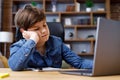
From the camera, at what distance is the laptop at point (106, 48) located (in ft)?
3.10

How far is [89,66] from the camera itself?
5.05 feet

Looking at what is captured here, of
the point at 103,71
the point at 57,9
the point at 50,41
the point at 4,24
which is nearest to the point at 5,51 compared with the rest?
the point at 4,24

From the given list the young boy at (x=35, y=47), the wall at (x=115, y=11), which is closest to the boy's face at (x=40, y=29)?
the young boy at (x=35, y=47)

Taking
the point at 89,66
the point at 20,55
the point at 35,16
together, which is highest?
the point at 35,16

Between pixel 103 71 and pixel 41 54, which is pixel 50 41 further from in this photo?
pixel 103 71

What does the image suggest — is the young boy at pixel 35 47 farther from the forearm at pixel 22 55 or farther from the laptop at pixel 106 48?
the laptop at pixel 106 48

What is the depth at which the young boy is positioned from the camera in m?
1.36

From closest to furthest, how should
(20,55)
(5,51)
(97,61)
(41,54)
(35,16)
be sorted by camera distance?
1. (97,61)
2. (20,55)
3. (35,16)
4. (41,54)
5. (5,51)

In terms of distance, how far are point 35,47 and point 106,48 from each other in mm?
675

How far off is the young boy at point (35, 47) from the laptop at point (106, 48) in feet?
1.50

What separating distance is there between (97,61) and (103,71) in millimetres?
92

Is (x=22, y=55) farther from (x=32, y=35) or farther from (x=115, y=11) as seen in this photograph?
(x=115, y=11)

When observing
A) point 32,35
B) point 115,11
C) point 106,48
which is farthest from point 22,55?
point 115,11

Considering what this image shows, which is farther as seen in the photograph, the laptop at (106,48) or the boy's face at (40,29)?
the boy's face at (40,29)
